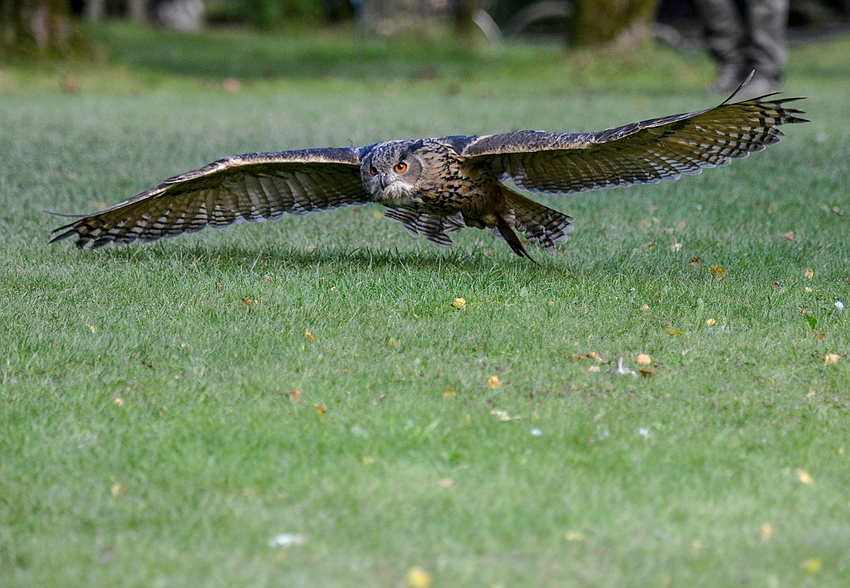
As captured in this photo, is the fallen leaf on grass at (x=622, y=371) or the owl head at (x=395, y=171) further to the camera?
the owl head at (x=395, y=171)

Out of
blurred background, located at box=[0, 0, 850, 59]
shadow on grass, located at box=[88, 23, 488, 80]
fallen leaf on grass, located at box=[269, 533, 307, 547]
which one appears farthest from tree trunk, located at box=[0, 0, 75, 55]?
fallen leaf on grass, located at box=[269, 533, 307, 547]

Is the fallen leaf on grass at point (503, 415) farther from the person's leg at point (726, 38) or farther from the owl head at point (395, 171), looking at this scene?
the person's leg at point (726, 38)

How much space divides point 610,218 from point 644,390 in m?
3.53

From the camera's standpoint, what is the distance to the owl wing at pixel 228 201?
6289 millimetres

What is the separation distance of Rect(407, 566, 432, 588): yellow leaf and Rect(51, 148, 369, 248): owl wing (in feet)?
11.0

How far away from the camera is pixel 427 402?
446cm

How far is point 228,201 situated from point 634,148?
8.25ft

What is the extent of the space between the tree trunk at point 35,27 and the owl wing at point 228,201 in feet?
38.8

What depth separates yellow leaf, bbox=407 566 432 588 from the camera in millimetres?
3180

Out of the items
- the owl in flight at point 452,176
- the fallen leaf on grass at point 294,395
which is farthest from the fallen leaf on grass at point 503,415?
the owl in flight at point 452,176

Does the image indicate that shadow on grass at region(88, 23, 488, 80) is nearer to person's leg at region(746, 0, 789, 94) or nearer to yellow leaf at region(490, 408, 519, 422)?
person's leg at region(746, 0, 789, 94)

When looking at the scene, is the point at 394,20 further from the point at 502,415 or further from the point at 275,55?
the point at 502,415

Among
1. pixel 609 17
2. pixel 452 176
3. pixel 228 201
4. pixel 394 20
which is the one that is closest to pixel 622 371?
pixel 452 176

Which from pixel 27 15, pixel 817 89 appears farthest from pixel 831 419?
pixel 27 15
